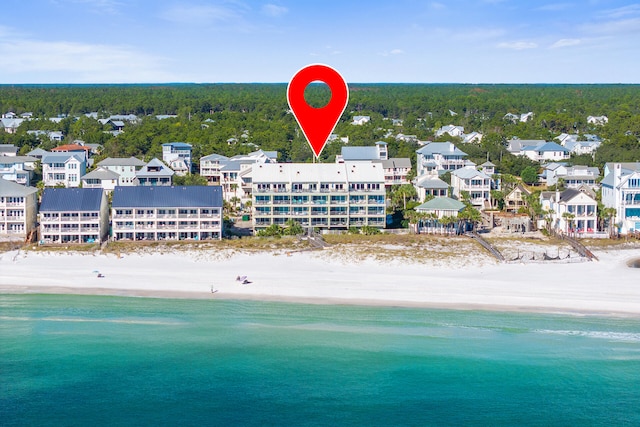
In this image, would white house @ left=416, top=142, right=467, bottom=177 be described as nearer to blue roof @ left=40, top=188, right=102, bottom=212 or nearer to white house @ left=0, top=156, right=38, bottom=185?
blue roof @ left=40, top=188, right=102, bottom=212

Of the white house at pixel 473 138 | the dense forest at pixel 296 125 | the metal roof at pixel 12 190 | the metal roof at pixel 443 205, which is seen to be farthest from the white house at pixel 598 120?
the metal roof at pixel 12 190

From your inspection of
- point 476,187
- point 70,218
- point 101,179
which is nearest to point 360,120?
point 476,187

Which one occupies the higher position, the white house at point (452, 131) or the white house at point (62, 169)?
the white house at point (452, 131)

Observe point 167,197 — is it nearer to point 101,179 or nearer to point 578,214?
point 101,179

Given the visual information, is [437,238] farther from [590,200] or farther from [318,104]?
[318,104]

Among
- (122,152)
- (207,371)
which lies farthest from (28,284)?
(122,152)

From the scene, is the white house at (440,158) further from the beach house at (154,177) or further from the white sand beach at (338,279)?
the white sand beach at (338,279)
